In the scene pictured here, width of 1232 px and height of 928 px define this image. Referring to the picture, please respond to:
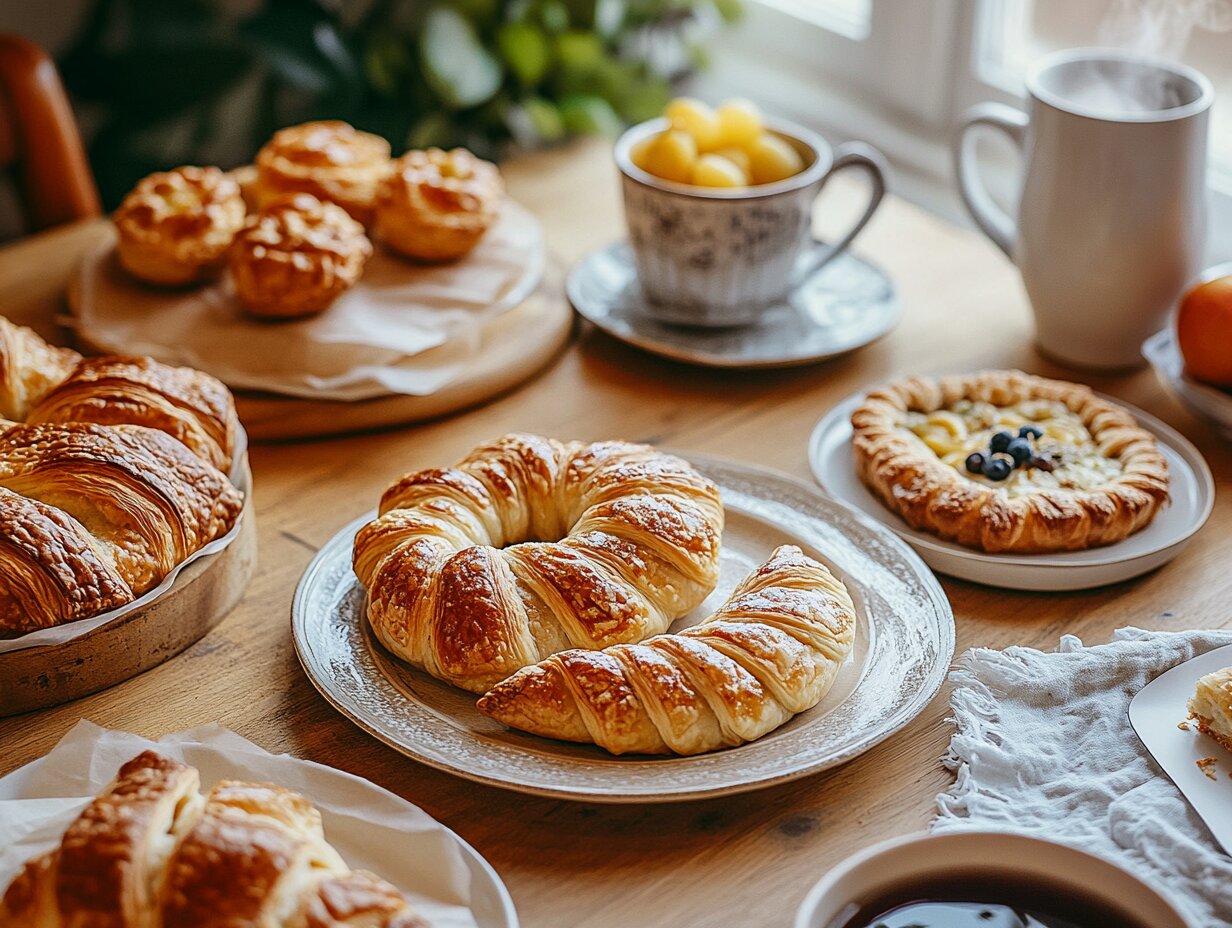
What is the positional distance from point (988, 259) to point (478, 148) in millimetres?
1103

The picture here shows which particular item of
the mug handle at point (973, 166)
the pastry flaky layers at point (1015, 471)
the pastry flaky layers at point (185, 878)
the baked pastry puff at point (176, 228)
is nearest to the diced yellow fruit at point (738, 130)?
the mug handle at point (973, 166)

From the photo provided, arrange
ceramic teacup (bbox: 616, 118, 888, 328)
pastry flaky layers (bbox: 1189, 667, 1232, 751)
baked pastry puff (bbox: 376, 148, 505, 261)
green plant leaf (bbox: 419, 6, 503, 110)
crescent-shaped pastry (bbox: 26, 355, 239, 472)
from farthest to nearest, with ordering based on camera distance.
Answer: green plant leaf (bbox: 419, 6, 503, 110)
baked pastry puff (bbox: 376, 148, 505, 261)
ceramic teacup (bbox: 616, 118, 888, 328)
crescent-shaped pastry (bbox: 26, 355, 239, 472)
pastry flaky layers (bbox: 1189, 667, 1232, 751)

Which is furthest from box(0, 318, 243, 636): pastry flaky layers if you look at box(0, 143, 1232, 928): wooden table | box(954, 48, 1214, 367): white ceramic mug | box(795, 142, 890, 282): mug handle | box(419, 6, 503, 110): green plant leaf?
box(419, 6, 503, 110): green plant leaf

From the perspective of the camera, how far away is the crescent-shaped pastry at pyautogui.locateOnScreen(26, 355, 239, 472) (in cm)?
128

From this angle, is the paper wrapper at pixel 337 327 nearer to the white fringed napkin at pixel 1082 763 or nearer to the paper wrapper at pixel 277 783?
the paper wrapper at pixel 277 783

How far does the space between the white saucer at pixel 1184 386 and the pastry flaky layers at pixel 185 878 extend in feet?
3.75

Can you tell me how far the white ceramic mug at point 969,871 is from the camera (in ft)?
2.70

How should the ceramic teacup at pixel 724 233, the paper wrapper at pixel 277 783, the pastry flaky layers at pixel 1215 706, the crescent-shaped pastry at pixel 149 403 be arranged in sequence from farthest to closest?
the ceramic teacup at pixel 724 233, the crescent-shaped pastry at pixel 149 403, the pastry flaky layers at pixel 1215 706, the paper wrapper at pixel 277 783

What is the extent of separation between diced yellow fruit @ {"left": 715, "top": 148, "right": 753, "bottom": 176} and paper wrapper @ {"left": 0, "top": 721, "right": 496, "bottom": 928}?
102 centimetres

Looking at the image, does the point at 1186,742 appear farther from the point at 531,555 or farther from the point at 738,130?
the point at 738,130

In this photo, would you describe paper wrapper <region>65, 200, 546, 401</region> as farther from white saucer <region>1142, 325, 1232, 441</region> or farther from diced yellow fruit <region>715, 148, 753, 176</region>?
white saucer <region>1142, 325, 1232, 441</region>

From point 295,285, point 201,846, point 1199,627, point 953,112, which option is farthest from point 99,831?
point 953,112

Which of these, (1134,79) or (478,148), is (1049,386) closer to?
(1134,79)

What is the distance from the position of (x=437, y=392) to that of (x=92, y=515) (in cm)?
53
